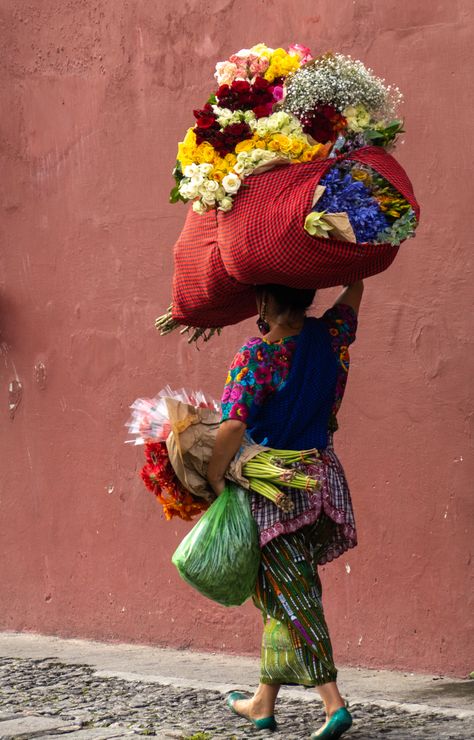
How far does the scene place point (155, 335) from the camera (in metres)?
6.30

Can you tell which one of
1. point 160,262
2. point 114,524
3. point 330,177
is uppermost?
point 160,262

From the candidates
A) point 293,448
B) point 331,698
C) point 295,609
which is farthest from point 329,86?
point 331,698

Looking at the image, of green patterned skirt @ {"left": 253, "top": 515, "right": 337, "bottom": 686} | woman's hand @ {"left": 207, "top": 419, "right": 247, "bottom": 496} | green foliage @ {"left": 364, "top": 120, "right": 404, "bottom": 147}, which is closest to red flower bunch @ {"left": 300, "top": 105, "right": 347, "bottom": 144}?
green foliage @ {"left": 364, "top": 120, "right": 404, "bottom": 147}

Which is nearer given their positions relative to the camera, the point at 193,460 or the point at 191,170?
Answer: the point at 191,170

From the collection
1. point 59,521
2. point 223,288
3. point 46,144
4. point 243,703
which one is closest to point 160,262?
point 46,144

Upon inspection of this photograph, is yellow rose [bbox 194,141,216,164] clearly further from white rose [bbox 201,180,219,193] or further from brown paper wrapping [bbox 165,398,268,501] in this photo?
brown paper wrapping [bbox 165,398,268,501]

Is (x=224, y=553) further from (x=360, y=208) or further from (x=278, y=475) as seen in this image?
(x=360, y=208)

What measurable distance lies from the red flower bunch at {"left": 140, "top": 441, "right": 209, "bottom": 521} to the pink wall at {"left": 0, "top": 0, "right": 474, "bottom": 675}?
1179 mm

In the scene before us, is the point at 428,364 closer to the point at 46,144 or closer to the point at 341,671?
the point at 341,671

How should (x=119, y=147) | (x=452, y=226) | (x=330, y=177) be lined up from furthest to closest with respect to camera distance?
1. (x=119, y=147)
2. (x=452, y=226)
3. (x=330, y=177)

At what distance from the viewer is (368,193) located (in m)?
4.07

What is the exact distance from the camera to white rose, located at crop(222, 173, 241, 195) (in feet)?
13.5

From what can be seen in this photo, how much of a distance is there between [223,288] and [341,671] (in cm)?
197

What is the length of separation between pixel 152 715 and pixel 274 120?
88.0 inches
